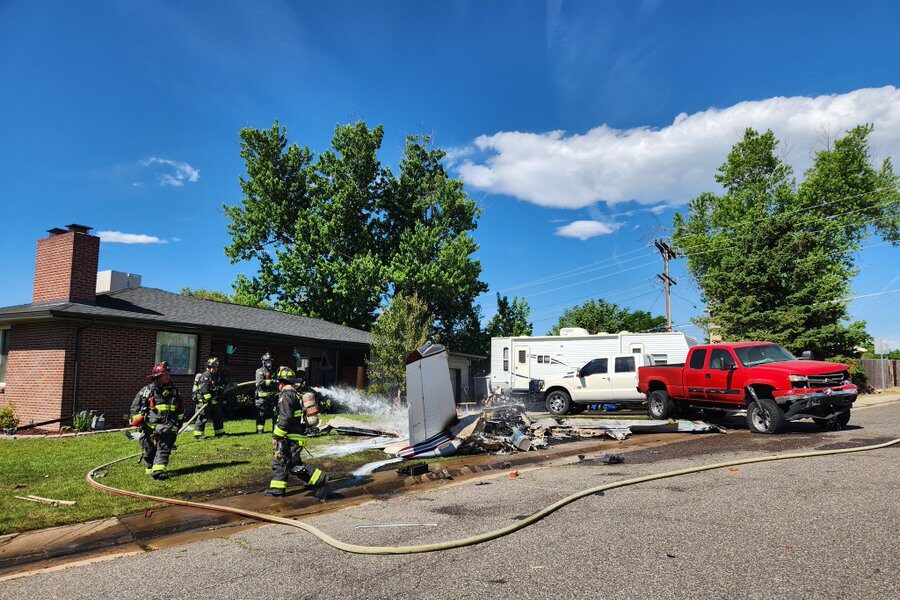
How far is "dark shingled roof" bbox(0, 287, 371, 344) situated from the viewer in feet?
48.2

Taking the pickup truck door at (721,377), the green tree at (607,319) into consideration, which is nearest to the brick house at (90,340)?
the pickup truck door at (721,377)

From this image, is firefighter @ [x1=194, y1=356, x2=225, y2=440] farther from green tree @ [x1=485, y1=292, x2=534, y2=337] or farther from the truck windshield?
green tree @ [x1=485, y1=292, x2=534, y2=337]

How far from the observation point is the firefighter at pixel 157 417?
8297 millimetres

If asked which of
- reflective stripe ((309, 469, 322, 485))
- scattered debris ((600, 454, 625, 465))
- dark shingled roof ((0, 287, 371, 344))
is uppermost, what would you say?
dark shingled roof ((0, 287, 371, 344))

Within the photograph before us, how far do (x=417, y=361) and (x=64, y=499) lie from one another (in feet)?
17.2

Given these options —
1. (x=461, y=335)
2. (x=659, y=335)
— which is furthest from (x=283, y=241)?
(x=659, y=335)

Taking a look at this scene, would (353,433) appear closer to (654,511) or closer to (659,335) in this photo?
(654,511)

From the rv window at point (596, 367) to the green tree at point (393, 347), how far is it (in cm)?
669

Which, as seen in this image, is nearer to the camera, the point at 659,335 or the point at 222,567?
the point at 222,567

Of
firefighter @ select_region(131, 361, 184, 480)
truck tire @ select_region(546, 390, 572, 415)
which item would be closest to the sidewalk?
firefighter @ select_region(131, 361, 184, 480)

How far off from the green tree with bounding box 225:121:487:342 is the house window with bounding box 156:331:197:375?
15.3 metres

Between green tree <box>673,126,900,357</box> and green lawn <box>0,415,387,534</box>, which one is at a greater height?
green tree <box>673,126,900,357</box>

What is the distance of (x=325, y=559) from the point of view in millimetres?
4621

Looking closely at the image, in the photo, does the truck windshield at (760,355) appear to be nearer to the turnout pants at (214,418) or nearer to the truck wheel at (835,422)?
the truck wheel at (835,422)
